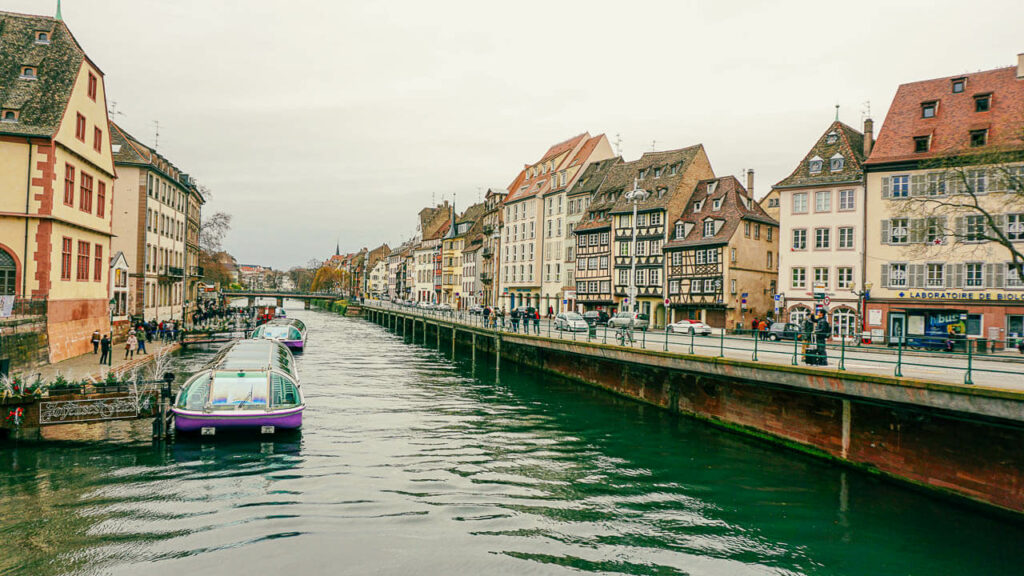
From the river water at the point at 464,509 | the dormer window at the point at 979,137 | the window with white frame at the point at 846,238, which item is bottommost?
the river water at the point at 464,509

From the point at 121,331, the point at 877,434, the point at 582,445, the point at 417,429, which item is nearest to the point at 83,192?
the point at 121,331

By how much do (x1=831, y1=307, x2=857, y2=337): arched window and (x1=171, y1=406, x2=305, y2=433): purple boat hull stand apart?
35.0 m

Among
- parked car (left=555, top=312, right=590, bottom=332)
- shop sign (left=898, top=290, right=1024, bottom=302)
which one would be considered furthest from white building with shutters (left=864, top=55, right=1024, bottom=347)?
parked car (left=555, top=312, right=590, bottom=332)

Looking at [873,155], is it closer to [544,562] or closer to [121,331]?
[544,562]

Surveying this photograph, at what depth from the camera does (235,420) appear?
17281 mm

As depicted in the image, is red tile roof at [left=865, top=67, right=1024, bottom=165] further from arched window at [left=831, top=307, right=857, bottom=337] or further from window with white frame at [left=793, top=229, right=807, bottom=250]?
arched window at [left=831, top=307, right=857, bottom=337]

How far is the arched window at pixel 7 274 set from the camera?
26312mm

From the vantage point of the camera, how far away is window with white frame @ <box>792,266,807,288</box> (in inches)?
1713

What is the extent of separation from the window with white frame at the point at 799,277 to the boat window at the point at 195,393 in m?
37.3

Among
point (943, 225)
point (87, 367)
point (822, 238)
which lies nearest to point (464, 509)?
point (87, 367)

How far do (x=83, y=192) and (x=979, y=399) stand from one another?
34689mm

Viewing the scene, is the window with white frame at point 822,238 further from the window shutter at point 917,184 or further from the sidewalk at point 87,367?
the sidewalk at point 87,367

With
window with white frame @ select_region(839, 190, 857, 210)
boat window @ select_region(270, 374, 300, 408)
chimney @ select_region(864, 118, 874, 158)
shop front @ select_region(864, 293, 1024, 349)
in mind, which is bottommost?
boat window @ select_region(270, 374, 300, 408)

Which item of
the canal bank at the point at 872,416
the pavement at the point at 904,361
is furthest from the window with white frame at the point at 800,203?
the canal bank at the point at 872,416
